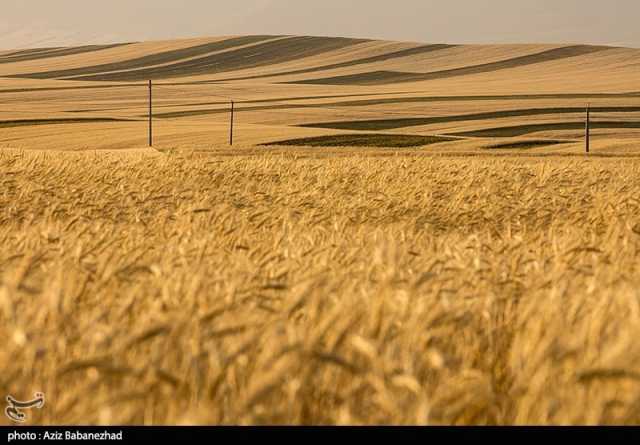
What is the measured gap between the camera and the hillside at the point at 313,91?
56000mm

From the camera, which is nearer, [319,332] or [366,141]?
[319,332]

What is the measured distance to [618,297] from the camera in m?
3.25

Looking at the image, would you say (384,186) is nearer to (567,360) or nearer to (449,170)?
(449,170)

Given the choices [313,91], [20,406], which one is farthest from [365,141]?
[313,91]

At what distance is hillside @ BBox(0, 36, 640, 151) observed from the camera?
56.0m

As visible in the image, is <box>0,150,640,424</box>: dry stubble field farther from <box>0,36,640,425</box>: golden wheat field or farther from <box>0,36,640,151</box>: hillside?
<box>0,36,640,151</box>: hillside

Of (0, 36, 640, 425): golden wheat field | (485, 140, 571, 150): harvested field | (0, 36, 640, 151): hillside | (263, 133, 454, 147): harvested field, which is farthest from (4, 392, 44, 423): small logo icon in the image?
(485, 140, 571, 150): harvested field

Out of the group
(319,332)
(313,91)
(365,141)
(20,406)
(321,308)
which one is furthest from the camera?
(313,91)

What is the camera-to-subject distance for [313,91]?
318 feet

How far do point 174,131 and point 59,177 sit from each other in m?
Answer: 41.5

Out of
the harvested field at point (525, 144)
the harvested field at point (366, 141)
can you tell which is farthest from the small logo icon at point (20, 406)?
the harvested field at point (525, 144)

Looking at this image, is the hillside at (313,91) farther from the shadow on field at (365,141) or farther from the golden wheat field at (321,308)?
the golden wheat field at (321,308)

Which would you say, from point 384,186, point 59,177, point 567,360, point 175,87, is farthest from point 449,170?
point 175,87

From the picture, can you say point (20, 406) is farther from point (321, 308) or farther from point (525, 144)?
point (525, 144)
